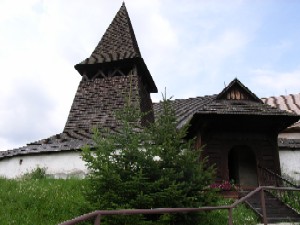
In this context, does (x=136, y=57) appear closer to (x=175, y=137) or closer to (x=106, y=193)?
(x=175, y=137)

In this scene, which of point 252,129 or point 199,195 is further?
point 252,129

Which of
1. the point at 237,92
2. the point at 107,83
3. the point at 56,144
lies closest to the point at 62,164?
the point at 56,144

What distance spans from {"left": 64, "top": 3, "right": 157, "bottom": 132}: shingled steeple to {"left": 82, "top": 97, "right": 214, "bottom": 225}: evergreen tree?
32.4 ft

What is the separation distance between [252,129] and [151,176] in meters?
8.53

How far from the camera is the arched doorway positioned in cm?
1689

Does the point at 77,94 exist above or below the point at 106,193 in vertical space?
above

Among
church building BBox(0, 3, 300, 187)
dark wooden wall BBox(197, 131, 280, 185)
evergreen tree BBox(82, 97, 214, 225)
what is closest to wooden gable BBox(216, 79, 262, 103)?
church building BBox(0, 3, 300, 187)

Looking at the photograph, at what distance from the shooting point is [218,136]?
14.9 metres

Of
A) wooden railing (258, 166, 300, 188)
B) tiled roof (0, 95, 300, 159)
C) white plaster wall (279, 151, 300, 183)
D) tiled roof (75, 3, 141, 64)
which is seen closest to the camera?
wooden railing (258, 166, 300, 188)

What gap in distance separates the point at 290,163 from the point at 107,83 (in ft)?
35.3

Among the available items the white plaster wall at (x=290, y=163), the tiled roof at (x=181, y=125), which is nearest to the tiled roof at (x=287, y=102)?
the tiled roof at (x=181, y=125)

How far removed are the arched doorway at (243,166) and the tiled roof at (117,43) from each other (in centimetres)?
786

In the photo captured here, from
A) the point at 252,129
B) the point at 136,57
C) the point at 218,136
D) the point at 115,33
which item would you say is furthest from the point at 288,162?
the point at 115,33

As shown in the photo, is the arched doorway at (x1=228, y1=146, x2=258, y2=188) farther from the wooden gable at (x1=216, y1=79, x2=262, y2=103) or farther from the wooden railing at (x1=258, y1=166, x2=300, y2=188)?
the wooden gable at (x1=216, y1=79, x2=262, y2=103)
